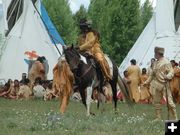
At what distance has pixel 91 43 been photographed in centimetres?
1315

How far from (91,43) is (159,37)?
515 inches

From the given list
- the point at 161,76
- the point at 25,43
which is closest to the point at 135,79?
the point at 25,43

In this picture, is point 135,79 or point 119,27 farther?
point 119,27

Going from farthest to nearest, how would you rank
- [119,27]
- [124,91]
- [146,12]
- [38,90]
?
1. [146,12]
2. [119,27]
3. [38,90]
4. [124,91]

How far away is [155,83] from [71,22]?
45.5 m

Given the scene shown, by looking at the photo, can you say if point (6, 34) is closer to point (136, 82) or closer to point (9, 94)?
point (9, 94)

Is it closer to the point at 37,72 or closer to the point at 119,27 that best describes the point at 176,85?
the point at 37,72

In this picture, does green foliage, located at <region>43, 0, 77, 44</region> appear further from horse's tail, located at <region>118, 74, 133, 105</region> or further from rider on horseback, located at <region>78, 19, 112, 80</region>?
rider on horseback, located at <region>78, 19, 112, 80</region>

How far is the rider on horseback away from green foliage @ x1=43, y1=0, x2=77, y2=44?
41.8m

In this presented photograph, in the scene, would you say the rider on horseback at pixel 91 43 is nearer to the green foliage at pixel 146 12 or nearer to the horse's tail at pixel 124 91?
the horse's tail at pixel 124 91

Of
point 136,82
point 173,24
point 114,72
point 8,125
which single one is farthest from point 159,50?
point 173,24

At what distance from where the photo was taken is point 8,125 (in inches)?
377

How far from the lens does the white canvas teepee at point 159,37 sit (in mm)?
25234

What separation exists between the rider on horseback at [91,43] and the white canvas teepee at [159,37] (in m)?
11.3
